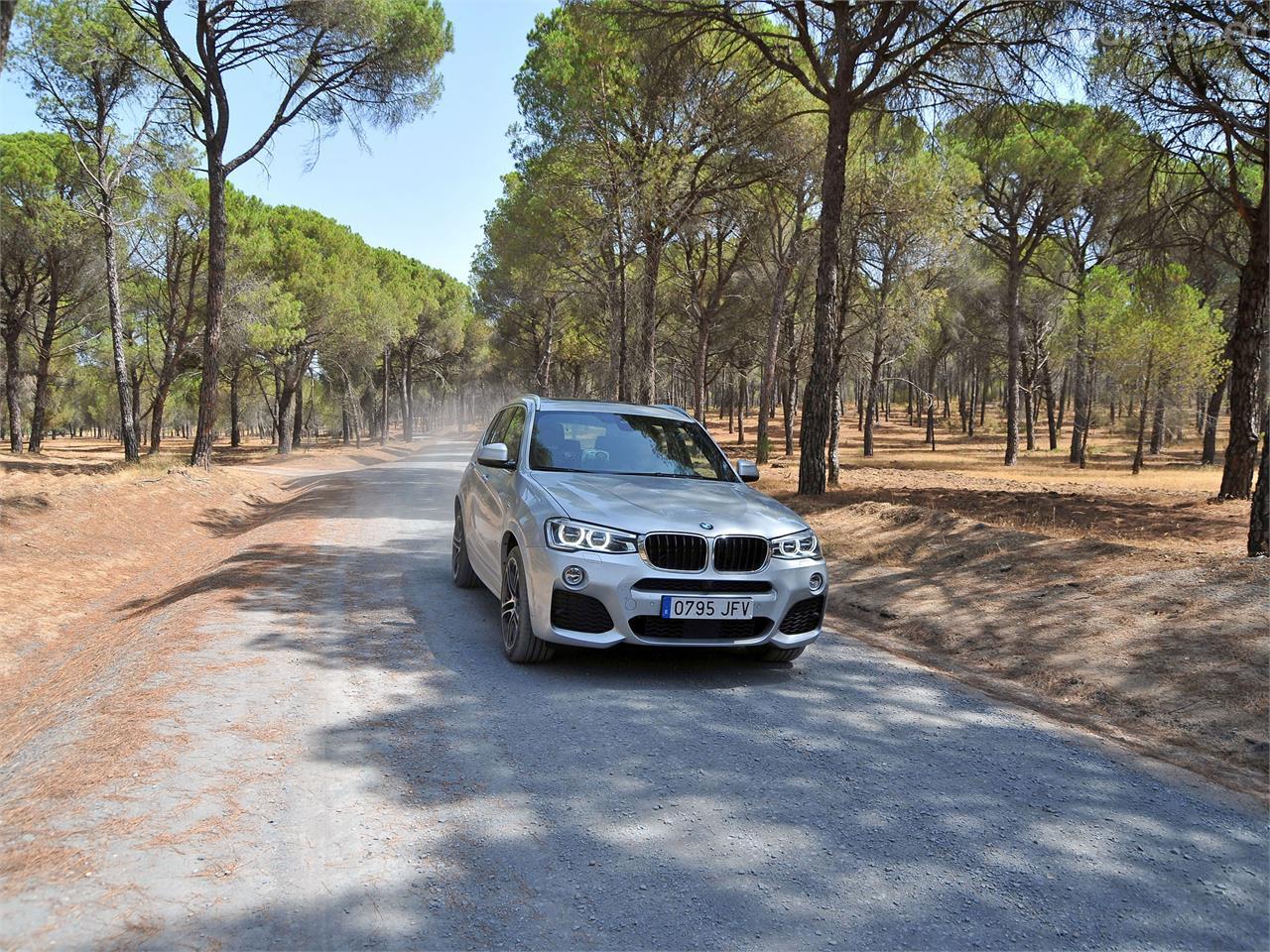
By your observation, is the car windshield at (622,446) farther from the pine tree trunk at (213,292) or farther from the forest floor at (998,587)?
the pine tree trunk at (213,292)

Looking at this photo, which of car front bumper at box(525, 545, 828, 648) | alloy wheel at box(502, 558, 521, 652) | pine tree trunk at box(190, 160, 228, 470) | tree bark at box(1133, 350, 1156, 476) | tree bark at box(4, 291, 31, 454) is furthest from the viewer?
tree bark at box(4, 291, 31, 454)

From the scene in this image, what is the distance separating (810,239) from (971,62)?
44.3 feet

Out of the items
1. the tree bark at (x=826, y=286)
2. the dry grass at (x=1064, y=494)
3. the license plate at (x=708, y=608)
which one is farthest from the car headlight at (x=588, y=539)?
the tree bark at (x=826, y=286)

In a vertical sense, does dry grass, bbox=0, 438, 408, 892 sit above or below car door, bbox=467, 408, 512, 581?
below

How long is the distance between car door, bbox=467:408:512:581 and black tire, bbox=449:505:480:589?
0.91ft

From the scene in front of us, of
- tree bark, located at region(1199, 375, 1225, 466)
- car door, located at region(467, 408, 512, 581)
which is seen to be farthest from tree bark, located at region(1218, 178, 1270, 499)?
tree bark, located at region(1199, 375, 1225, 466)

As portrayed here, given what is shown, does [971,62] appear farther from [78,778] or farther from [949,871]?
[78,778]

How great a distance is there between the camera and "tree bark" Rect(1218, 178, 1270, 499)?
14.2 metres

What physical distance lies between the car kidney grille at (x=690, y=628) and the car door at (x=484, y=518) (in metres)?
1.37

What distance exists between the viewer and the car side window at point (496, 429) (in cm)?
722

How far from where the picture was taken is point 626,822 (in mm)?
3072

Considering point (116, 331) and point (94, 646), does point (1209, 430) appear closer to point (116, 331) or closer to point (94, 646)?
point (94, 646)

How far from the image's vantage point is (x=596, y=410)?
6477 millimetres

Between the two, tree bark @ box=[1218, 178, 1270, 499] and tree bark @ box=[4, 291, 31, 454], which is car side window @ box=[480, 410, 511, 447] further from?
tree bark @ box=[4, 291, 31, 454]
